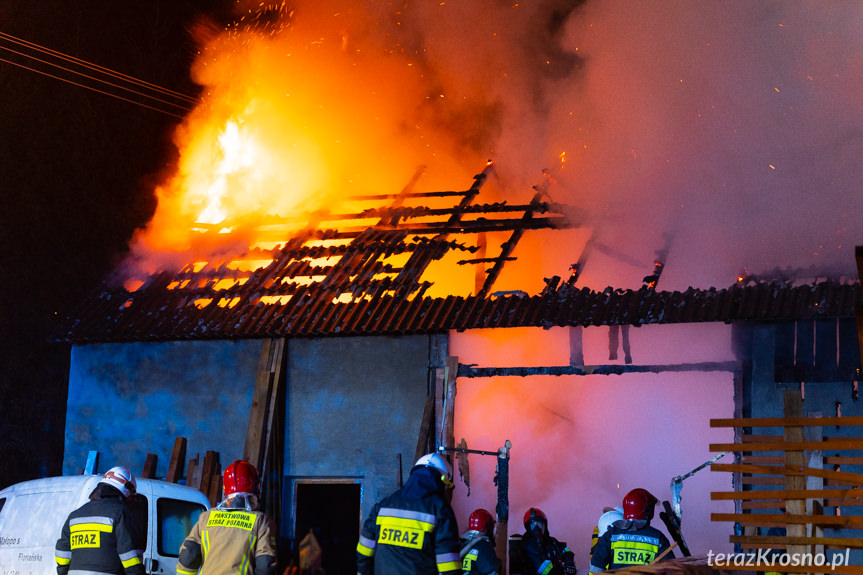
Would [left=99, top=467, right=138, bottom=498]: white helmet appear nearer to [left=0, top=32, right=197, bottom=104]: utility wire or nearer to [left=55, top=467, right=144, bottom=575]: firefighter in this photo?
[left=55, top=467, right=144, bottom=575]: firefighter

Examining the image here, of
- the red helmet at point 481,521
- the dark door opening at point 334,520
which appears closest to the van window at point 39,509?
the red helmet at point 481,521

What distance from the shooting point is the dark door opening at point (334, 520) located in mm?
13336

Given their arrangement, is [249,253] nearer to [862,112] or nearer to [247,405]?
[247,405]

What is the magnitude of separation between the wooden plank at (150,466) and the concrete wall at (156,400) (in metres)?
0.13

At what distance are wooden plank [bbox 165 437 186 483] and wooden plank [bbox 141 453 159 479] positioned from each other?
0.63 ft

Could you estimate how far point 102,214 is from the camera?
49.6 ft

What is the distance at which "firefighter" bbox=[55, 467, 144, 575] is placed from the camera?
7.70m

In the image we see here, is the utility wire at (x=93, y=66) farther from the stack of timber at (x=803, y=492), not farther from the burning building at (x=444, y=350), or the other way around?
the stack of timber at (x=803, y=492)

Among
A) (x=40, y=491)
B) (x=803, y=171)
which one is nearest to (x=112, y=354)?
(x=40, y=491)

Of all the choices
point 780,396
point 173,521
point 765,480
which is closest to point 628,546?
point 765,480

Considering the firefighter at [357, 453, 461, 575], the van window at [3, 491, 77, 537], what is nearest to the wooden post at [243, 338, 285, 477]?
the van window at [3, 491, 77, 537]

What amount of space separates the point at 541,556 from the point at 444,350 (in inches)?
130

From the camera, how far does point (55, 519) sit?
888 cm

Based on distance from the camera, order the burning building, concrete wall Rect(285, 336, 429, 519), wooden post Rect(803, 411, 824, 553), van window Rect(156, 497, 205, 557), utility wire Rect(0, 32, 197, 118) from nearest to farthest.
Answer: wooden post Rect(803, 411, 824, 553)
van window Rect(156, 497, 205, 557)
the burning building
concrete wall Rect(285, 336, 429, 519)
utility wire Rect(0, 32, 197, 118)
